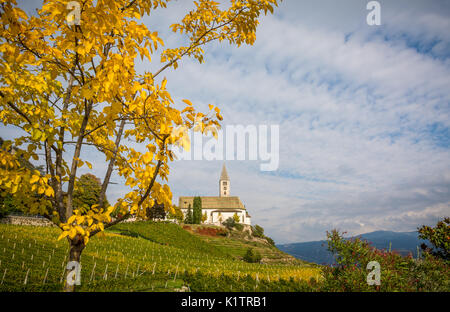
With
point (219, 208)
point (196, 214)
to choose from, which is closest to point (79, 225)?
point (196, 214)

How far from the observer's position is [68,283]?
324cm

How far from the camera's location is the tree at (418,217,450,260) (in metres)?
9.66

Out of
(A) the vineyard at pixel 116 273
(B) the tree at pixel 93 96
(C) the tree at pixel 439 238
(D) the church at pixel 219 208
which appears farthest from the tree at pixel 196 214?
(B) the tree at pixel 93 96

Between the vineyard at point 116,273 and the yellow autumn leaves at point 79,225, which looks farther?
the vineyard at point 116,273

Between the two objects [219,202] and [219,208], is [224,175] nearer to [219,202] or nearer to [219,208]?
[219,202]

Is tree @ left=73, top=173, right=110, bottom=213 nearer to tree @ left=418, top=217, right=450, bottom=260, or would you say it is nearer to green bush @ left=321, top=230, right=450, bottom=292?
green bush @ left=321, top=230, right=450, bottom=292

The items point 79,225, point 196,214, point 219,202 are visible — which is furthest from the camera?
point 219,202

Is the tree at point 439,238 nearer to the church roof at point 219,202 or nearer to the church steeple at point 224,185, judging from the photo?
the church roof at point 219,202

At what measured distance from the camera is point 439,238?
32.1ft

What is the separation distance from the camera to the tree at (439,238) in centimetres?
966

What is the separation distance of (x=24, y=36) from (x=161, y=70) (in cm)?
182

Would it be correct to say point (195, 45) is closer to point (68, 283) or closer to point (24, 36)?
point (24, 36)

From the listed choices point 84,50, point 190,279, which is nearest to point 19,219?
point 190,279
